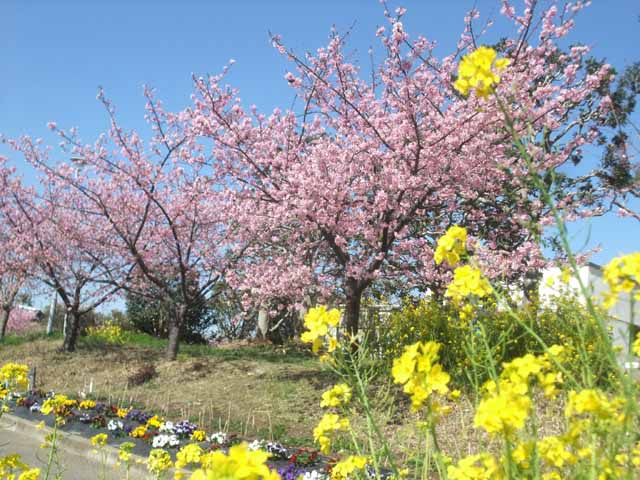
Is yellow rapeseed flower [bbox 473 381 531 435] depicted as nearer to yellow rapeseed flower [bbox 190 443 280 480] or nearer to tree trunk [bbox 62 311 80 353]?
yellow rapeseed flower [bbox 190 443 280 480]

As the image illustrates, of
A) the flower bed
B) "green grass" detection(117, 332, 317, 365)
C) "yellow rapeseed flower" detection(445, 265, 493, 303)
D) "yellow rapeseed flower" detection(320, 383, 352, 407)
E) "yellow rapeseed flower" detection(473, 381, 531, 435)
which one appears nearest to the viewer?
"yellow rapeseed flower" detection(473, 381, 531, 435)

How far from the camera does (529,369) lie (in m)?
1.52

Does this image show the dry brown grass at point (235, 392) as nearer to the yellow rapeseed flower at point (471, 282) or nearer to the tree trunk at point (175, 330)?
the tree trunk at point (175, 330)

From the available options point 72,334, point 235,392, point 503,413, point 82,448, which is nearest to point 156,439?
point 82,448

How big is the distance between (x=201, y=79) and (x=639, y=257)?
Result: 23.6 ft

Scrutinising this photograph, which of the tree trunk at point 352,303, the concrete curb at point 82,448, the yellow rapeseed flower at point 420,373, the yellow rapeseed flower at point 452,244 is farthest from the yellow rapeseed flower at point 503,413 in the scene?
the tree trunk at point 352,303

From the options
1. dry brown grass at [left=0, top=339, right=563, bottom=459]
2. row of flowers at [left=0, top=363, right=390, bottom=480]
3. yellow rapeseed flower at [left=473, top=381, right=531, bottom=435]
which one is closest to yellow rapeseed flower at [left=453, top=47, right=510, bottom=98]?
yellow rapeseed flower at [left=473, top=381, right=531, bottom=435]

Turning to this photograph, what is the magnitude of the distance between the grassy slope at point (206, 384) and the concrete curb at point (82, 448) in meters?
1.15

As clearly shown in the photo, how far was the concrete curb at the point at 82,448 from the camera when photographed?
478 cm

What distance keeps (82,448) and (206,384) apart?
3066mm

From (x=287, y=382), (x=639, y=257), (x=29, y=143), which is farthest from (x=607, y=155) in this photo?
(x=639, y=257)

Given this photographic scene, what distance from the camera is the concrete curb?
188 inches

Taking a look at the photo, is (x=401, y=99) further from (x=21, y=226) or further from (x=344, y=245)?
(x=21, y=226)

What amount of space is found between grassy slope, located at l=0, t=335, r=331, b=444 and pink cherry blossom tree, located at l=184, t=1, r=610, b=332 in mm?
1380
